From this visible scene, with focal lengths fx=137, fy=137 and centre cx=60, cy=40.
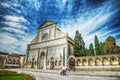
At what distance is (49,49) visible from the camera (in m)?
14.6

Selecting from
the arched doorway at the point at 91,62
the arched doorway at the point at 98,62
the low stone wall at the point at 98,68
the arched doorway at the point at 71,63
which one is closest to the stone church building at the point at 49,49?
the arched doorway at the point at 71,63

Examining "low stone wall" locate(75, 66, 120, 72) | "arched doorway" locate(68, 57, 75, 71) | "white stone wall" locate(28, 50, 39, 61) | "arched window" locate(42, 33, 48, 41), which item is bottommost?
"low stone wall" locate(75, 66, 120, 72)

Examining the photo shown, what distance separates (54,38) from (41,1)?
6.44 meters

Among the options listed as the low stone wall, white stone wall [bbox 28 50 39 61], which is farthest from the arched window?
the low stone wall

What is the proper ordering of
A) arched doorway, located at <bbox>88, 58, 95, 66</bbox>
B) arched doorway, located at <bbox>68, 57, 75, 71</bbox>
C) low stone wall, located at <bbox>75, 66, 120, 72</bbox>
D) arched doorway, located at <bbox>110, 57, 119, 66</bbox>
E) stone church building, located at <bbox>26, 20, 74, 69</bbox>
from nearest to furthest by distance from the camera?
low stone wall, located at <bbox>75, 66, 120, 72</bbox>, arched doorway, located at <bbox>110, 57, 119, 66</bbox>, arched doorway, located at <bbox>88, 58, 95, 66</bbox>, arched doorway, located at <bbox>68, 57, 75, 71</bbox>, stone church building, located at <bbox>26, 20, 74, 69</bbox>

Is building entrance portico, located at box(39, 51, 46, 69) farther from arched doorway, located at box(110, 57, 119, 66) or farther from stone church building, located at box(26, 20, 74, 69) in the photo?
arched doorway, located at box(110, 57, 119, 66)

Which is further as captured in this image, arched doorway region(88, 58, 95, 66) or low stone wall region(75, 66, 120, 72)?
arched doorway region(88, 58, 95, 66)

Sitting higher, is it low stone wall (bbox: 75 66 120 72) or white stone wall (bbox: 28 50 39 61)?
white stone wall (bbox: 28 50 39 61)

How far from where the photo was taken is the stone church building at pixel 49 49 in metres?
13.1

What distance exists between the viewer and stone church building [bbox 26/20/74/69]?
13.1m

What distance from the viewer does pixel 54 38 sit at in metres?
14.2

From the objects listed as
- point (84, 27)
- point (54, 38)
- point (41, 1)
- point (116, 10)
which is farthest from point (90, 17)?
point (54, 38)

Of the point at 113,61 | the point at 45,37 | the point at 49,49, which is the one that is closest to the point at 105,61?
the point at 113,61

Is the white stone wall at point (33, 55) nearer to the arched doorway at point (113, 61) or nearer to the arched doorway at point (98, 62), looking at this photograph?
the arched doorway at point (98, 62)
